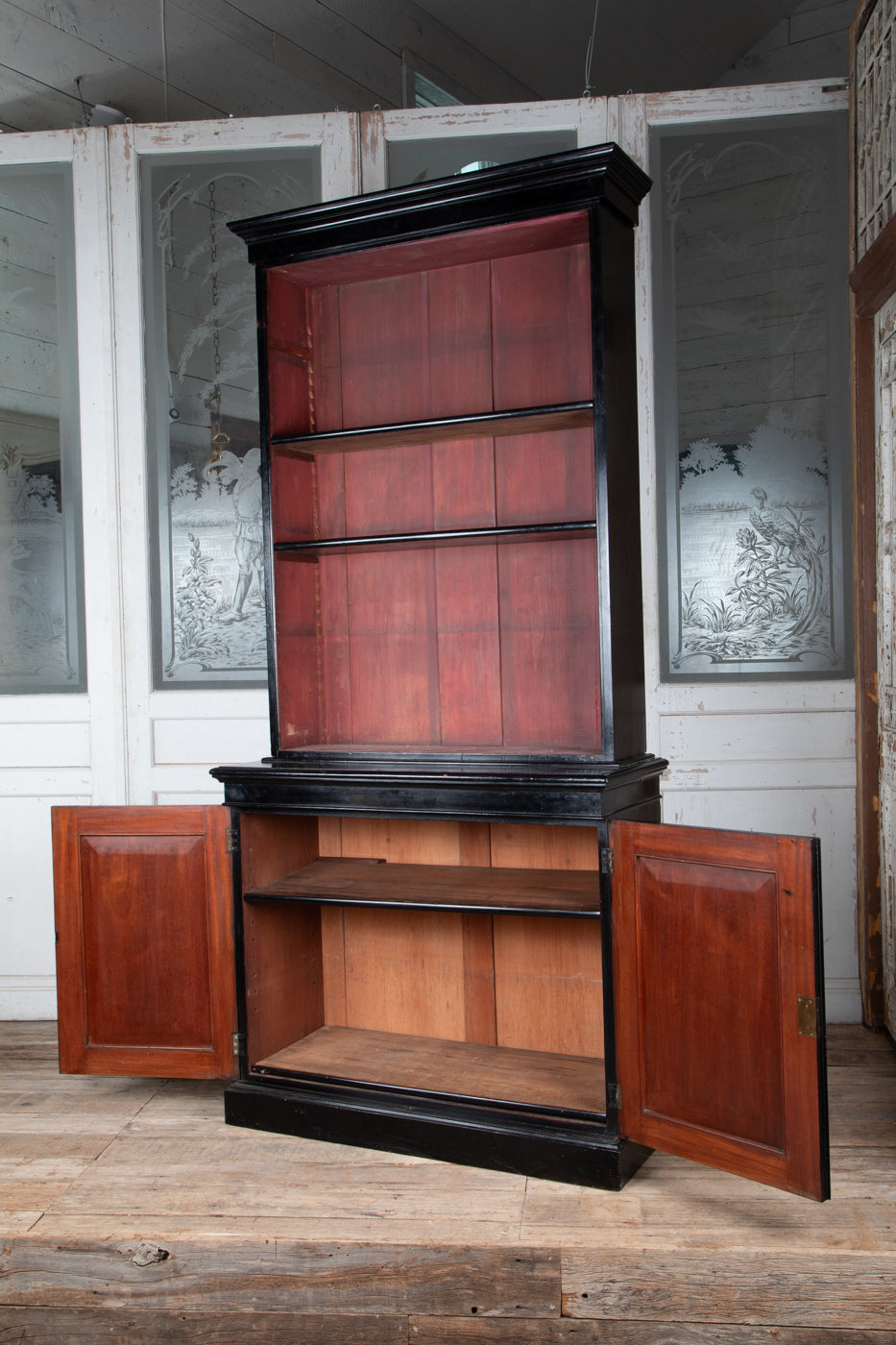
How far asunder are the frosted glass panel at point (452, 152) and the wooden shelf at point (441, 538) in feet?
4.74

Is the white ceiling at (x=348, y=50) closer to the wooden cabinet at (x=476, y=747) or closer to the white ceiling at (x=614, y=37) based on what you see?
the white ceiling at (x=614, y=37)

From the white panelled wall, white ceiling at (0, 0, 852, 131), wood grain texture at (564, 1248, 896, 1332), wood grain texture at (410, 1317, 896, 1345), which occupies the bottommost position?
wood grain texture at (410, 1317, 896, 1345)

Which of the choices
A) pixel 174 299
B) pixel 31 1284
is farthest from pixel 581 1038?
pixel 174 299

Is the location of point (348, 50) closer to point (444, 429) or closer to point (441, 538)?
point (444, 429)

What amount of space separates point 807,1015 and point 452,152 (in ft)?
10.2

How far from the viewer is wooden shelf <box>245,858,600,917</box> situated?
9.23 feet

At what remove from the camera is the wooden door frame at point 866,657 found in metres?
3.63

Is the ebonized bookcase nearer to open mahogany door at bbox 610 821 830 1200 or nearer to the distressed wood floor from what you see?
open mahogany door at bbox 610 821 830 1200

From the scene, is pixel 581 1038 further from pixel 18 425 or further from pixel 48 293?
pixel 48 293

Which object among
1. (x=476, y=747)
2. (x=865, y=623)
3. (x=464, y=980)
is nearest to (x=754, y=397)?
(x=865, y=623)

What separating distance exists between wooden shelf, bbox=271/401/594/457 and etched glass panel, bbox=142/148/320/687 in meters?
0.73

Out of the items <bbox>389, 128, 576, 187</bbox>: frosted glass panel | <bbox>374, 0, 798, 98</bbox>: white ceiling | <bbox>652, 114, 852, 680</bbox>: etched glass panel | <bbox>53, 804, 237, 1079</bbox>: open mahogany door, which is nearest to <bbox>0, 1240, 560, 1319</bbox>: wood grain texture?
<bbox>53, 804, 237, 1079</bbox>: open mahogany door

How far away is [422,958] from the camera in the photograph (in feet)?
10.9

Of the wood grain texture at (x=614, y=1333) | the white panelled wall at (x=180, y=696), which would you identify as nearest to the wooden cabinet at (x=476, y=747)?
the wood grain texture at (x=614, y=1333)
